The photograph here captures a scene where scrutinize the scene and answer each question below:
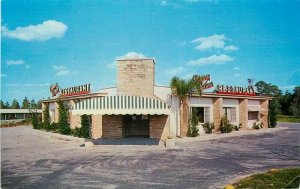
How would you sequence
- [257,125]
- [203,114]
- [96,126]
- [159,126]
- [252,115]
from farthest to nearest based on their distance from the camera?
[252,115]
[257,125]
[203,114]
[96,126]
[159,126]

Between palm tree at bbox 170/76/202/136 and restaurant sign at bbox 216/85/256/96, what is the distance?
5.43 meters

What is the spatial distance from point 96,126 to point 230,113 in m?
15.0

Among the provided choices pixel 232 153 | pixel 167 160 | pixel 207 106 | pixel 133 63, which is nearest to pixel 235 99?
pixel 207 106

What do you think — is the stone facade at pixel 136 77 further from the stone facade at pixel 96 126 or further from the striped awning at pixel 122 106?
the striped awning at pixel 122 106

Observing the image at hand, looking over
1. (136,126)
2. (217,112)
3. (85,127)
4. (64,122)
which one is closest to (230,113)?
(217,112)

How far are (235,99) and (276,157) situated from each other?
17.6 meters

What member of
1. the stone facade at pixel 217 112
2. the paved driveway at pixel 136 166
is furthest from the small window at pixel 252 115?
the paved driveway at pixel 136 166

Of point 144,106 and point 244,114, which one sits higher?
point 144,106

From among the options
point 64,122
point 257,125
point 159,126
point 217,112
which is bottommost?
point 257,125

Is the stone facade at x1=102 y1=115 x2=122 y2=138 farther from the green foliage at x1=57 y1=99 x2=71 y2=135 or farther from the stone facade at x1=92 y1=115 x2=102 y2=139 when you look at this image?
the green foliage at x1=57 y1=99 x2=71 y2=135

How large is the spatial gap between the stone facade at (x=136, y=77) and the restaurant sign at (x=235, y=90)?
9048mm

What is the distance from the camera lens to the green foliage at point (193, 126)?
25031 mm

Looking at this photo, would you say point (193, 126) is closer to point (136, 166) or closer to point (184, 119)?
point (184, 119)

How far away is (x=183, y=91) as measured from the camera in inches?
968
